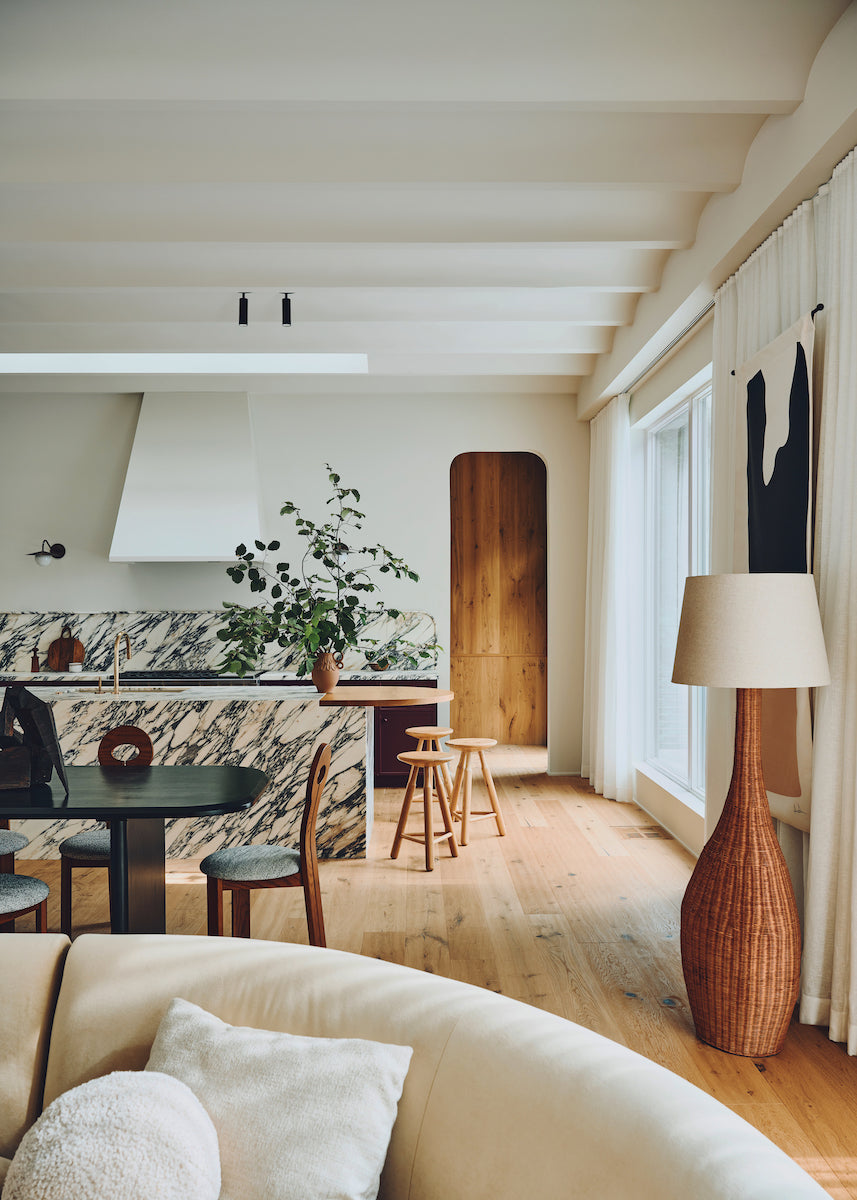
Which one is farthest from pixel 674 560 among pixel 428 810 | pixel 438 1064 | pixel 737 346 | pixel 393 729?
pixel 438 1064

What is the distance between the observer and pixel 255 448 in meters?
6.79

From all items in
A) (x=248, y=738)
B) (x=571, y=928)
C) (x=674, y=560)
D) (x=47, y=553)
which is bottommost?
(x=571, y=928)

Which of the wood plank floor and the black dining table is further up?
the black dining table

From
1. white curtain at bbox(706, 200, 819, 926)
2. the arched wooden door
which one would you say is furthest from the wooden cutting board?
white curtain at bbox(706, 200, 819, 926)

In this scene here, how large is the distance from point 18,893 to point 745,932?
7.15 feet

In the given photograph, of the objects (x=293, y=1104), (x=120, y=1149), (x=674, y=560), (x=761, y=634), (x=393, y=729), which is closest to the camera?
(x=120, y=1149)

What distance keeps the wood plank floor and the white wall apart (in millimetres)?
1996

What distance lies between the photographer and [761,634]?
2.40m

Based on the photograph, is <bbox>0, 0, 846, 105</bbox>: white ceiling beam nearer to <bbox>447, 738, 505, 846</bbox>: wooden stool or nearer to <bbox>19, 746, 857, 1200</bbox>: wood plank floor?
<bbox>19, 746, 857, 1200</bbox>: wood plank floor

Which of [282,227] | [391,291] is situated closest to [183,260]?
[282,227]

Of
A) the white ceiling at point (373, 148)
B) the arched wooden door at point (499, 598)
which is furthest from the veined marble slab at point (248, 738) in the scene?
the arched wooden door at point (499, 598)

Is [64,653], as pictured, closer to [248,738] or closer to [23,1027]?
[248,738]

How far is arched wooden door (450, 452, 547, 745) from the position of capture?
324 inches

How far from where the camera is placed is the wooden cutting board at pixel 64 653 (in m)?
6.73
